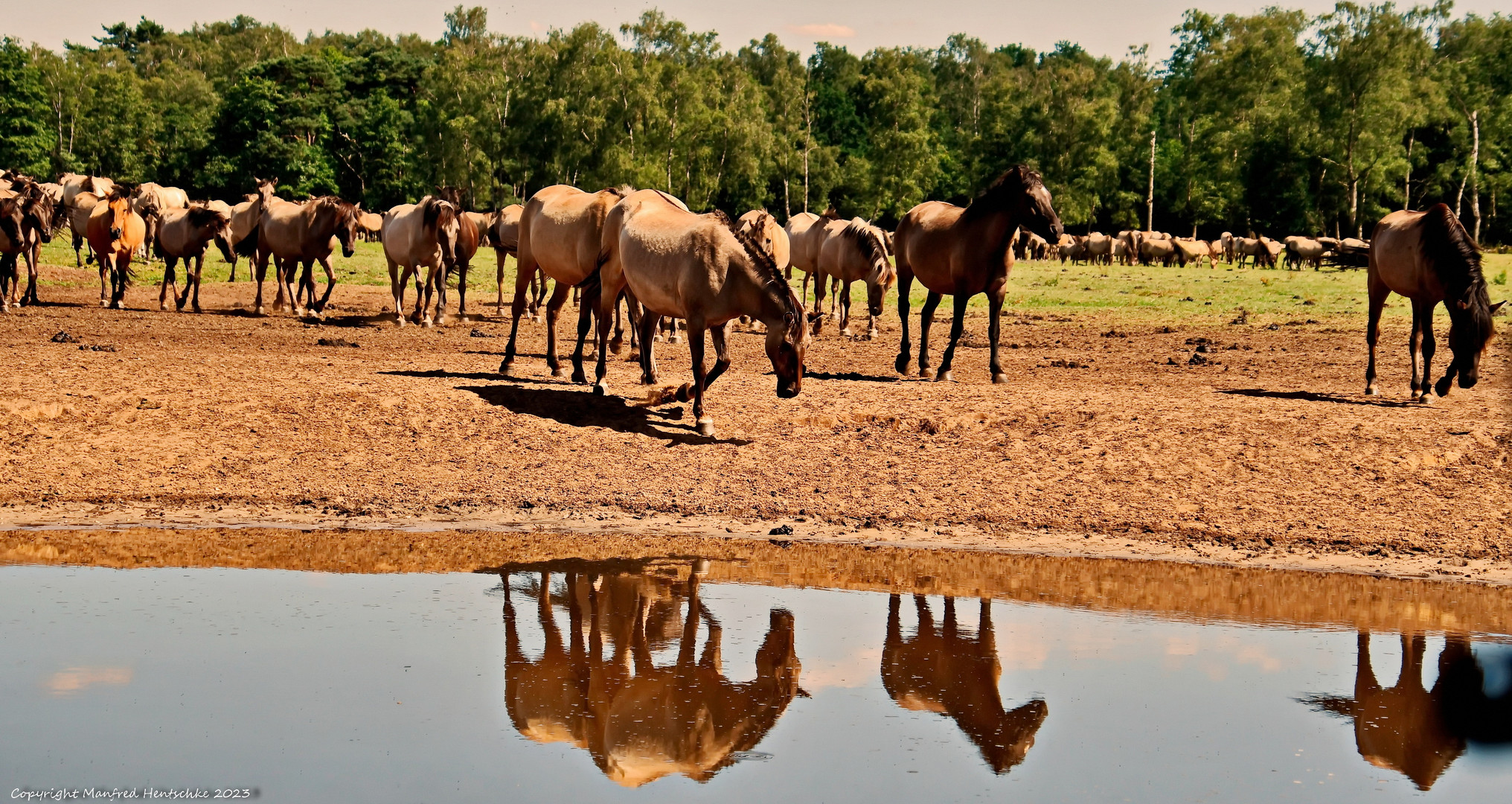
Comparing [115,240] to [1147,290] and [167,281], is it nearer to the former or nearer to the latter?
[167,281]

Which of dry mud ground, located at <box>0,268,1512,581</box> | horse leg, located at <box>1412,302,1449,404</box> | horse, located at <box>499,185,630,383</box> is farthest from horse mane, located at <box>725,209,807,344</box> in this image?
horse leg, located at <box>1412,302,1449,404</box>

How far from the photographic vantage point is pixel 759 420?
1248 centimetres

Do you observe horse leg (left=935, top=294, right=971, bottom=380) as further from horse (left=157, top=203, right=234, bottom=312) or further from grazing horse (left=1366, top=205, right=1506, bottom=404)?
horse (left=157, top=203, right=234, bottom=312)

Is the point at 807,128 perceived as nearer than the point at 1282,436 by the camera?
No

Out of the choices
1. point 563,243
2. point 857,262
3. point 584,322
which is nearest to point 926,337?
point 584,322

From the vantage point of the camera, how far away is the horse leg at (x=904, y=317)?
16.1m

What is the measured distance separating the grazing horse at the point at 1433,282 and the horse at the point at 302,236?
1598cm

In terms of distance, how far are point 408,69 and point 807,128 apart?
33.3 m

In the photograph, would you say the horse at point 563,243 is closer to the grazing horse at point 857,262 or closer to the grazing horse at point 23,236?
the grazing horse at point 857,262

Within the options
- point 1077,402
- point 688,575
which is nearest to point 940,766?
point 688,575

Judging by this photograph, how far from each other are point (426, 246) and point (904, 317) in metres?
9.25

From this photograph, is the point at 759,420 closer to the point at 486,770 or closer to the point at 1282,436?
the point at 1282,436

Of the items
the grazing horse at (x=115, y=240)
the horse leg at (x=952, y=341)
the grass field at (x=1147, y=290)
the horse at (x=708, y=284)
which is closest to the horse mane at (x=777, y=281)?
the horse at (x=708, y=284)

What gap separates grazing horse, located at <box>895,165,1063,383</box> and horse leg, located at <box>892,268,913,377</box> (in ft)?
0.06
